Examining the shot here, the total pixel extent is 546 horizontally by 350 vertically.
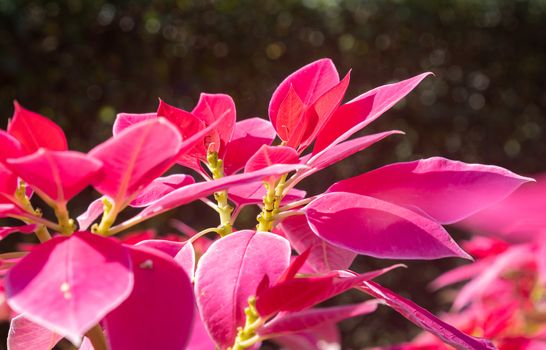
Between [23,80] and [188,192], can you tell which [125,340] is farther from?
[23,80]

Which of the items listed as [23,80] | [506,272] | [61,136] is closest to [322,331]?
[61,136]

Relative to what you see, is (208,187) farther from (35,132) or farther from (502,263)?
(502,263)

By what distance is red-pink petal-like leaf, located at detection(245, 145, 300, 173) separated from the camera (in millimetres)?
520

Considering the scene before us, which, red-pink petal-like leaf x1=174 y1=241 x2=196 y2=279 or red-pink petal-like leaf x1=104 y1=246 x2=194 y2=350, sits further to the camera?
red-pink petal-like leaf x1=174 y1=241 x2=196 y2=279

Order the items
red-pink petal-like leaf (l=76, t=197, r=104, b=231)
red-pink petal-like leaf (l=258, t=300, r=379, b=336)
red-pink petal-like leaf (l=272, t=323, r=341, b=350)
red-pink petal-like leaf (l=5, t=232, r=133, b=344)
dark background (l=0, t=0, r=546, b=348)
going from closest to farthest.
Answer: red-pink petal-like leaf (l=5, t=232, r=133, b=344) < red-pink petal-like leaf (l=258, t=300, r=379, b=336) < red-pink petal-like leaf (l=76, t=197, r=104, b=231) < red-pink petal-like leaf (l=272, t=323, r=341, b=350) < dark background (l=0, t=0, r=546, b=348)

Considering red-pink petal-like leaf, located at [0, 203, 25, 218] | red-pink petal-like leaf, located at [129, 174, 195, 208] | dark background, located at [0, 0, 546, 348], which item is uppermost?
red-pink petal-like leaf, located at [0, 203, 25, 218]

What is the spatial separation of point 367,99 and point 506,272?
972 mm

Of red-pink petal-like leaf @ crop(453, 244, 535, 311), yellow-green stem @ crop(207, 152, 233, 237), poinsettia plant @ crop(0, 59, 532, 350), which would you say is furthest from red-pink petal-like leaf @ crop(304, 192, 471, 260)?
red-pink petal-like leaf @ crop(453, 244, 535, 311)

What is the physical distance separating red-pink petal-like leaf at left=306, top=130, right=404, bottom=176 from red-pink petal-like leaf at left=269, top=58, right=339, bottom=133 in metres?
0.09

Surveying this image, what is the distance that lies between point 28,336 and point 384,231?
29cm

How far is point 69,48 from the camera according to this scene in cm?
308

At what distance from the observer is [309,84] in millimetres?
619

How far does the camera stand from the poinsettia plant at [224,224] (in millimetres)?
397

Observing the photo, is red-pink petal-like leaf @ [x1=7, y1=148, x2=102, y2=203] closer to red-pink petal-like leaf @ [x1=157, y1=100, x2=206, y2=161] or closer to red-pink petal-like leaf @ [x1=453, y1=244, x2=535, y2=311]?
red-pink petal-like leaf @ [x1=157, y1=100, x2=206, y2=161]
